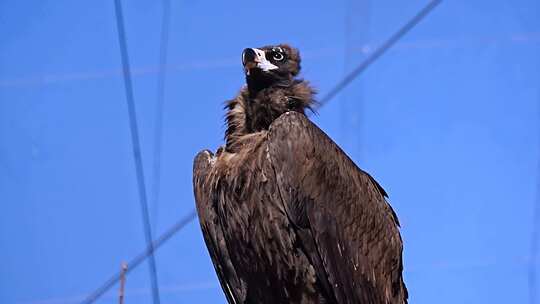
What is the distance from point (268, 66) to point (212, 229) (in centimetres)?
79

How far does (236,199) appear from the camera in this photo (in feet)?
12.0

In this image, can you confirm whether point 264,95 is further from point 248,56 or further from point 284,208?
point 284,208

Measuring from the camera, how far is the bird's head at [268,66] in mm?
3887

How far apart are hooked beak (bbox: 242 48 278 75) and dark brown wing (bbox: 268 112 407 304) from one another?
36cm

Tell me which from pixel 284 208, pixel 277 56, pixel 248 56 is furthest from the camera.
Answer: pixel 277 56

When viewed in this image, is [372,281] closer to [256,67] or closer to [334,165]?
[334,165]

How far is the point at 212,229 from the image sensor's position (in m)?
3.81

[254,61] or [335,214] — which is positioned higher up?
[254,61]

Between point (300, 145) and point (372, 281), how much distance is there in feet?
2.43

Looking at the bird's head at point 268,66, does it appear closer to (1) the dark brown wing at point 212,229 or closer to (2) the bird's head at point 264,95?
(2) the bird's head at point 264,95

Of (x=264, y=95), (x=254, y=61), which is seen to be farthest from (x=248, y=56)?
(x=264, y=95)

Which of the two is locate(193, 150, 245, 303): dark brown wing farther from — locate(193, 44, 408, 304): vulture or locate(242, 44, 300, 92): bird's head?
locate(242, 44, 300, 92): bird's head

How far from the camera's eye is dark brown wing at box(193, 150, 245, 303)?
12.5 feet

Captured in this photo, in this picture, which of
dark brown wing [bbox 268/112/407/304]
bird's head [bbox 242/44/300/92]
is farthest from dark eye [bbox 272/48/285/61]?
dark brown wing [bbox 268/112/407/304]
